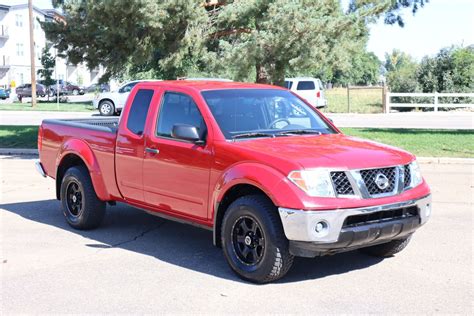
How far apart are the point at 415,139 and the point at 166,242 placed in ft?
36.4

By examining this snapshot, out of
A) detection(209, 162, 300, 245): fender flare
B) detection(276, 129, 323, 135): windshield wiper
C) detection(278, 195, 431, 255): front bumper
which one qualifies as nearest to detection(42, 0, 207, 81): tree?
detection(276, 129, 323, 135): windshield wiper

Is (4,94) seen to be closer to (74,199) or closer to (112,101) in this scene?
(112,101)

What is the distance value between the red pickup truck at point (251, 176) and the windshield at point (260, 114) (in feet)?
0.04

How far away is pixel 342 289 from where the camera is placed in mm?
5355

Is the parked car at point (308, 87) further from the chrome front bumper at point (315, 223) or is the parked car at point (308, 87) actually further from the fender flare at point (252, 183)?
the chrome front bumper at point (315, 223)

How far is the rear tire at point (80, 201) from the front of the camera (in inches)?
294

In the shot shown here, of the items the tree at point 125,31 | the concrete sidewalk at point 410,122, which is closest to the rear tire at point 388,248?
the tree at point 125,31

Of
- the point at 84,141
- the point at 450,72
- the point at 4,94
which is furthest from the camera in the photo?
the point at 4,94

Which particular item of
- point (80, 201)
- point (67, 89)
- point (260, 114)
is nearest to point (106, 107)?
point (80, 201)

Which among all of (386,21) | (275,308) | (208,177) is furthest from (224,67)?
(386,21)

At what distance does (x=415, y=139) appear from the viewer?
16.6 metres

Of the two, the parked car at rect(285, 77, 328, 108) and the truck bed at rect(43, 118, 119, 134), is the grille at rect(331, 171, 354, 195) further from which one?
the parked car at rect(285, 77, 328, 108)

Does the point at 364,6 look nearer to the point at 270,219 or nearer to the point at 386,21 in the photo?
the point at 386,21

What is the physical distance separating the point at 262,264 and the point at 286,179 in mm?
768
